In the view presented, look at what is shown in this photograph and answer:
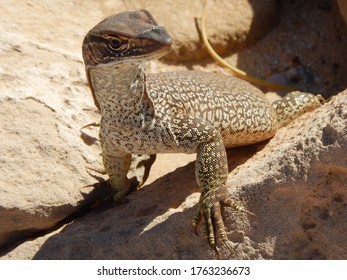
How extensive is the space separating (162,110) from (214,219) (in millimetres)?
1014

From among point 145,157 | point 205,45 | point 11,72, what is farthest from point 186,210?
point 205,45

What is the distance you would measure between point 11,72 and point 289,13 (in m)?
4.21

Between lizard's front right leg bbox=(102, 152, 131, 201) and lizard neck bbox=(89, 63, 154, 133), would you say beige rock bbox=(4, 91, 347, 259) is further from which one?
lizard neck bbox=(89, 63, 154, 133)

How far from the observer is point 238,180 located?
526 cm

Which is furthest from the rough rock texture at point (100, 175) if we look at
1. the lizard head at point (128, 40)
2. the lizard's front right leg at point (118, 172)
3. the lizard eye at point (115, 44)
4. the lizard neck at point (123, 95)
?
the lizard eye at point (115, 44)

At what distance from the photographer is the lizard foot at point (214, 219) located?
5059mm

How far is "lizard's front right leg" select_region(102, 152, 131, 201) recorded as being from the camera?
5.95 metres

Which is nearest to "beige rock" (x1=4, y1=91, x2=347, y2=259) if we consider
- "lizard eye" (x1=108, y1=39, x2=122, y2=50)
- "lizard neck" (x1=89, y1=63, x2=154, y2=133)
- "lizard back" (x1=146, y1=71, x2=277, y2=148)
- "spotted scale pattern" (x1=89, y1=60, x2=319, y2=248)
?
"spotted scale pattern" (x1=89, y1=60, x2=319, y2=248)

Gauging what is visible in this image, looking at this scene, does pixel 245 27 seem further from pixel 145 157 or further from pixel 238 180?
pixel 238 180

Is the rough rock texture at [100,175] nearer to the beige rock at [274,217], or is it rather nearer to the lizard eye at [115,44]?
the beige rock at [274,217]

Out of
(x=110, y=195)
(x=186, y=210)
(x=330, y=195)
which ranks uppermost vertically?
(x=330, y=195)

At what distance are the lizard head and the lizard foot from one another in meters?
1.26

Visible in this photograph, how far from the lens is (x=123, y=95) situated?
5266mm

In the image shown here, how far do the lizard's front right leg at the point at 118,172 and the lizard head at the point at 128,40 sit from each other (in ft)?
4.06
